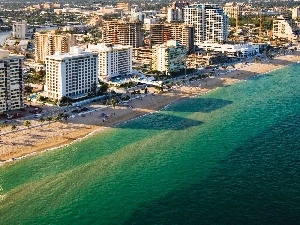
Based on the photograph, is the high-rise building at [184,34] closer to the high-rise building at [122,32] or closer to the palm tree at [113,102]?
the high-rise building at [122,32]

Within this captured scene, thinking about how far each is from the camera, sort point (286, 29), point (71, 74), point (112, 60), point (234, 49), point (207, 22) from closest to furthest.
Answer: point (71, 74) → point (112, 60) → point (234, 49) → point (207, 22) → point (286, 29)

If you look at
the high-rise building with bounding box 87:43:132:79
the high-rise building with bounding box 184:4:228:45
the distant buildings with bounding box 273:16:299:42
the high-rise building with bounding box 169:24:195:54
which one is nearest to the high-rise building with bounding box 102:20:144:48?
the high-rise building with bounding box 169:24:195:54

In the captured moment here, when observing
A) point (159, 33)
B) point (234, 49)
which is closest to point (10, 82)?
point (159, 33)

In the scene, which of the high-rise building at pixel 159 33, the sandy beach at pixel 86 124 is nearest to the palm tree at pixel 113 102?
the sandy beach at pixel 86 124

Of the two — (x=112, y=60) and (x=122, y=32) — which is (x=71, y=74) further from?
(x=122, y=32)

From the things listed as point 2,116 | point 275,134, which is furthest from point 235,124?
point 2,116

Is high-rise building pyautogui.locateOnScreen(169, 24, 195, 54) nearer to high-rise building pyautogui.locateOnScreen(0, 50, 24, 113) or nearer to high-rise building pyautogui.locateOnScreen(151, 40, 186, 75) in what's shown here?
high-rise building pyautogui.locateOnScreen(151, 40, 186, 75)
